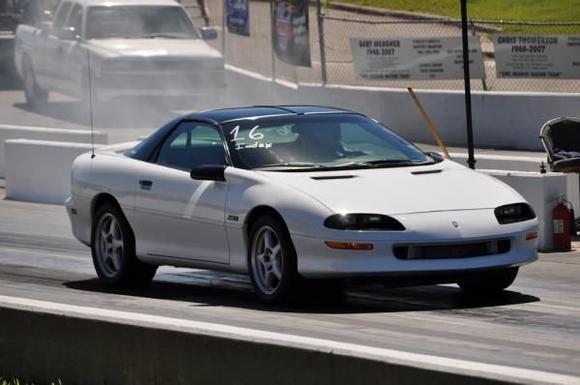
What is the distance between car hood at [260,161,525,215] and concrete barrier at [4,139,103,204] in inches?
332

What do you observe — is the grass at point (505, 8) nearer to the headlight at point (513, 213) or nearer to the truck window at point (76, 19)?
the truck window at point (76, 19)

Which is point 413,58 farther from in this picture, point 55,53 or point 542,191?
point 542,191

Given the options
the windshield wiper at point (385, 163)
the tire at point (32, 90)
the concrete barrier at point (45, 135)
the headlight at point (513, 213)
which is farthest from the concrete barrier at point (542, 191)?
the tire at point (32, 90)

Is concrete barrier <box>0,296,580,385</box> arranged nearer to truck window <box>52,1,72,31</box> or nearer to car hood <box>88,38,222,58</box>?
car hood <box>88,38,222,58</box>

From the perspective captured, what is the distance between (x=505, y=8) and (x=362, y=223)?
27250mm

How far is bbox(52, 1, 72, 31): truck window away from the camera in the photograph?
26703 mm

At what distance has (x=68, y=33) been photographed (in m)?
25.4

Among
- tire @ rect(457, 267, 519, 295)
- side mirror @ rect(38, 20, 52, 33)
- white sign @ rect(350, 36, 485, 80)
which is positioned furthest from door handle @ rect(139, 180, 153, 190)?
side mirror @ rect(38, 20, 52, 33)

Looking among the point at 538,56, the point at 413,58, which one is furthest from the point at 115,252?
the point at 413,58

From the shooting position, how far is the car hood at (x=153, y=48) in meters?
25.1

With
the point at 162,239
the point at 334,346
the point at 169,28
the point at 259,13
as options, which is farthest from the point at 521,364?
the point at 259,13

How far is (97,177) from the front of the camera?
11.7 m

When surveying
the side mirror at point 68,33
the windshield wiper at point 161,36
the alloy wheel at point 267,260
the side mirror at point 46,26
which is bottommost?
the alloy wheel at point 267,260

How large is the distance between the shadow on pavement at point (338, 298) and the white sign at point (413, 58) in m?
11.8
